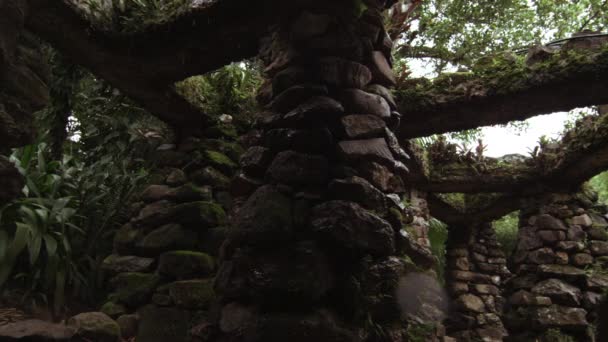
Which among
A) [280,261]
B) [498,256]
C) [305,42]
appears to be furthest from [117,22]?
[498,256]

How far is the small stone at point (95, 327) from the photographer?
9.15ft

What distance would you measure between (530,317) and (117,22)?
20.6ft

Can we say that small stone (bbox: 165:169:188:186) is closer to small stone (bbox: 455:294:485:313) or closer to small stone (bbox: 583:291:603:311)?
small stone (bbox: 583:291:603:311)

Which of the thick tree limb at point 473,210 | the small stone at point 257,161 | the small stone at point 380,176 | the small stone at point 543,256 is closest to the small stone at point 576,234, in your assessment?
the small stone at point 543,256

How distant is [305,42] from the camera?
2.52 m

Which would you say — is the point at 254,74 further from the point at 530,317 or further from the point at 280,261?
the point at 530,317

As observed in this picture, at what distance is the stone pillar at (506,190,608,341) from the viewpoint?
19.1 feet

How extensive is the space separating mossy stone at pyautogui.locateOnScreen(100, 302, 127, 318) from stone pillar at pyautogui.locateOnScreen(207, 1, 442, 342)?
1.65 meters

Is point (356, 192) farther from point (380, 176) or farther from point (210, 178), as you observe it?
point (210, 178)

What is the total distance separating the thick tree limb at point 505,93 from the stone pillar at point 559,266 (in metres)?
3.01

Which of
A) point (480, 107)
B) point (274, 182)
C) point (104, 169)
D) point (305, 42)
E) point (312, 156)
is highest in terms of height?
point (480, 107)

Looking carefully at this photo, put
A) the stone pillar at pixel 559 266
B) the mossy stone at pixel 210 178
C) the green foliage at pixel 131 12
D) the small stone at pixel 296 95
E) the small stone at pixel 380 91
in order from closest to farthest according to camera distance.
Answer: the small stone at pixel 296 95, the small stone at pixel 380 91, the green foliage at pixel 131 12, the mossy stone at pixel 210 178, the stone pillar at pixel 559 266

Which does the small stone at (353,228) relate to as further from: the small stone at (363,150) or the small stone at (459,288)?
the small stone at (459,288)

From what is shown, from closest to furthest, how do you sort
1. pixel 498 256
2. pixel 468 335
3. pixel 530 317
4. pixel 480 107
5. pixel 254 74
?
pixel 480 107, pixel 254 74, pixel 530 317, pixel 468 335, pixel 498 256
